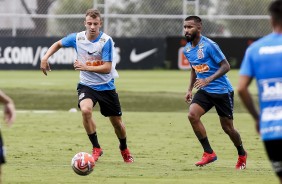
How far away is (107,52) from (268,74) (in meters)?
5.97

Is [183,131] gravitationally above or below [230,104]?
below

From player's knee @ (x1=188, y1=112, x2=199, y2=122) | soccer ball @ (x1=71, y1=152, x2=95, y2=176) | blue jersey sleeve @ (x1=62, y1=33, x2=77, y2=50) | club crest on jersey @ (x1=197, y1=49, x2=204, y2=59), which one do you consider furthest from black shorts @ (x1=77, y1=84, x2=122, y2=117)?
soccer ball @ (x1=71, y1=152, x2=95, y2=176)

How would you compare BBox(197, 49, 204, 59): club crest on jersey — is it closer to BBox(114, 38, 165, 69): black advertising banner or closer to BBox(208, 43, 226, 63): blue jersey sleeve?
BBox(208, 43, 226, 63): blue jersey sleeve

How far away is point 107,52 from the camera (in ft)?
43.5

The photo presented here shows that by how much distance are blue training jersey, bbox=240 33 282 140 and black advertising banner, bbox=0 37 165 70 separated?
28.7 metres

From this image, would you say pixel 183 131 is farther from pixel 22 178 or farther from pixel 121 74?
pixel 121 74

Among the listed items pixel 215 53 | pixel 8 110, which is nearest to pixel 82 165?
pixel 215 53

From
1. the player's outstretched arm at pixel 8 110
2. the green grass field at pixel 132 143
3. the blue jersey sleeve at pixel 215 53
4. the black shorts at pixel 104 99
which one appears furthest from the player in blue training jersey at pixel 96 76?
the player's outstretched arm at pixel 8 110

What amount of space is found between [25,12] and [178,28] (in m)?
6.27

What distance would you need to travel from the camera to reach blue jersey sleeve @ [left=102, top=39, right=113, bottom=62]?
13.2 m

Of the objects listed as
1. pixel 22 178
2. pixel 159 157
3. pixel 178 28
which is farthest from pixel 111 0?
pixel 22 178

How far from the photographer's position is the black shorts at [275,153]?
7.34 meters

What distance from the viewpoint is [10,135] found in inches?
658

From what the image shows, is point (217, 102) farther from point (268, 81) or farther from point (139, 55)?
point (139, 55)
